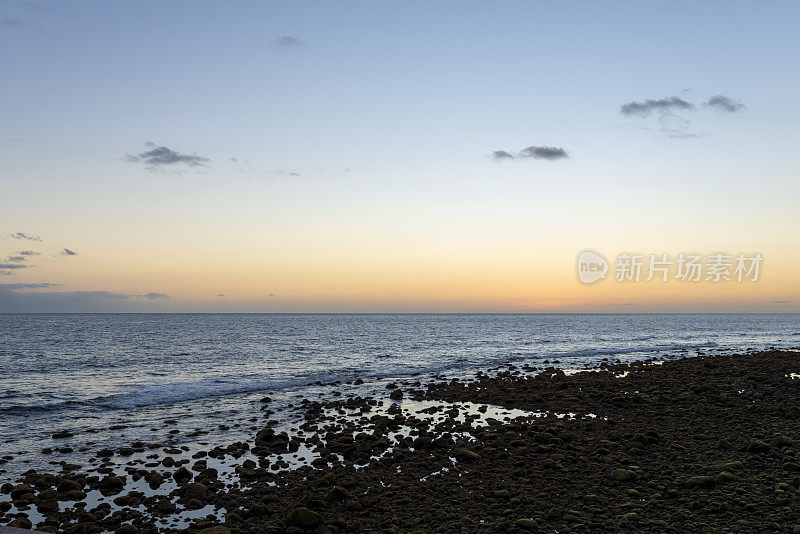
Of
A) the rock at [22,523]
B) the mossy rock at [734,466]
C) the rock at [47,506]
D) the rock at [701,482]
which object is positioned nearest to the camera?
the rock at [22,523]

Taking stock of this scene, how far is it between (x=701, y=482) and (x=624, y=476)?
168 centimetres

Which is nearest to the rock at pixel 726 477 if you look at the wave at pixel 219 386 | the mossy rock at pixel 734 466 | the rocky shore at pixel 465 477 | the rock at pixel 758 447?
the rocky shore at pixel 465 477

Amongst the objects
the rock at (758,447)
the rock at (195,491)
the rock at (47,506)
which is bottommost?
the rock at (47,506)

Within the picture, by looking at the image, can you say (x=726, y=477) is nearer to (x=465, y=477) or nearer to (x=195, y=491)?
(x=465, y=477)

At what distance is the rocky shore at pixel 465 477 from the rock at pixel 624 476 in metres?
0.04

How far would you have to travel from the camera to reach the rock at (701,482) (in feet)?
40.1

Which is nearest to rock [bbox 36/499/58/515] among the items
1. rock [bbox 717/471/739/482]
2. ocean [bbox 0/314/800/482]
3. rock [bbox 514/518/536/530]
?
ocean [bbox 0/314/800/482]

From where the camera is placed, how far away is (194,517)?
1227 centimetres

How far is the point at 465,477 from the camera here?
14258 millimetres

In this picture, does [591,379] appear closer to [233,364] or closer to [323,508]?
[323,508]

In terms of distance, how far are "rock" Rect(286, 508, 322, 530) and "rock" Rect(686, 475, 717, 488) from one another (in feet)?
28.2

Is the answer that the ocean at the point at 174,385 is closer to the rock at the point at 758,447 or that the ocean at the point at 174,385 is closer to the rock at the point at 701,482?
the rock at the point at 701,482

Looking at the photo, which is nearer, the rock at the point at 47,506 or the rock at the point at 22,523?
the rock at the point at 22,523

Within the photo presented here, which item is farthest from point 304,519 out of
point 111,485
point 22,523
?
point 111,485
